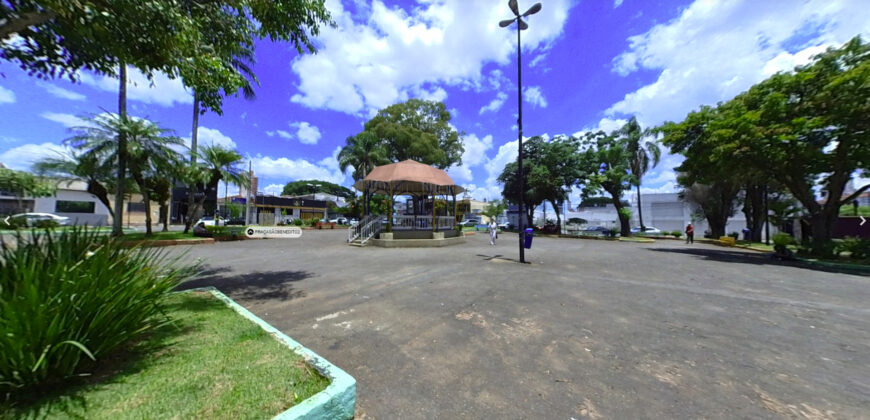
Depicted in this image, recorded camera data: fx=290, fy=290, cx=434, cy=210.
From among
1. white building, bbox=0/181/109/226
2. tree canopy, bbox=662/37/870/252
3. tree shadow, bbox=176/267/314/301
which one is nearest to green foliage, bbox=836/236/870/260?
tree canopy, bbox=662/37/870/252

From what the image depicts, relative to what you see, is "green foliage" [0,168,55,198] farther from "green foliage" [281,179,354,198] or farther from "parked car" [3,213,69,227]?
"green foliage" [281,179,354,198]

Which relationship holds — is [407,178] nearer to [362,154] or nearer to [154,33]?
[154,33]

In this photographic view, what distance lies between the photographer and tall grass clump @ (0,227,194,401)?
6.70 ft

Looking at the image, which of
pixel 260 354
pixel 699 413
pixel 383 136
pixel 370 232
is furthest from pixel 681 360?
pixel 383 136

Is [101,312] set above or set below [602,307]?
above

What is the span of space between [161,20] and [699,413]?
7.23 meters

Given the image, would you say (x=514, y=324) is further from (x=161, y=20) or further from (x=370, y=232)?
(x=370, y=232)

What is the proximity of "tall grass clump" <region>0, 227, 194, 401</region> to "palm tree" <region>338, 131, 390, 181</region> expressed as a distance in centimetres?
2597

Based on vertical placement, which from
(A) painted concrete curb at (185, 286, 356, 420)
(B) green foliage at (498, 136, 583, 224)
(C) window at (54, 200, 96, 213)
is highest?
(B) green foliage at (498, 136, 583, 224)

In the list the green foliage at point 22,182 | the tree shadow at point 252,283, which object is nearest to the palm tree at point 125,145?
the green foliage at point 22,182

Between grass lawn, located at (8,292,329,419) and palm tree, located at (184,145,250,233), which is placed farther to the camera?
palm tree, located at (184,145,250,233)

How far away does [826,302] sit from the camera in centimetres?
583

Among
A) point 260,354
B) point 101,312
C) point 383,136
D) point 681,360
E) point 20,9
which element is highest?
point 383,136

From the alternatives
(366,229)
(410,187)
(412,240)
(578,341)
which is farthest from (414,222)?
(578,341)
